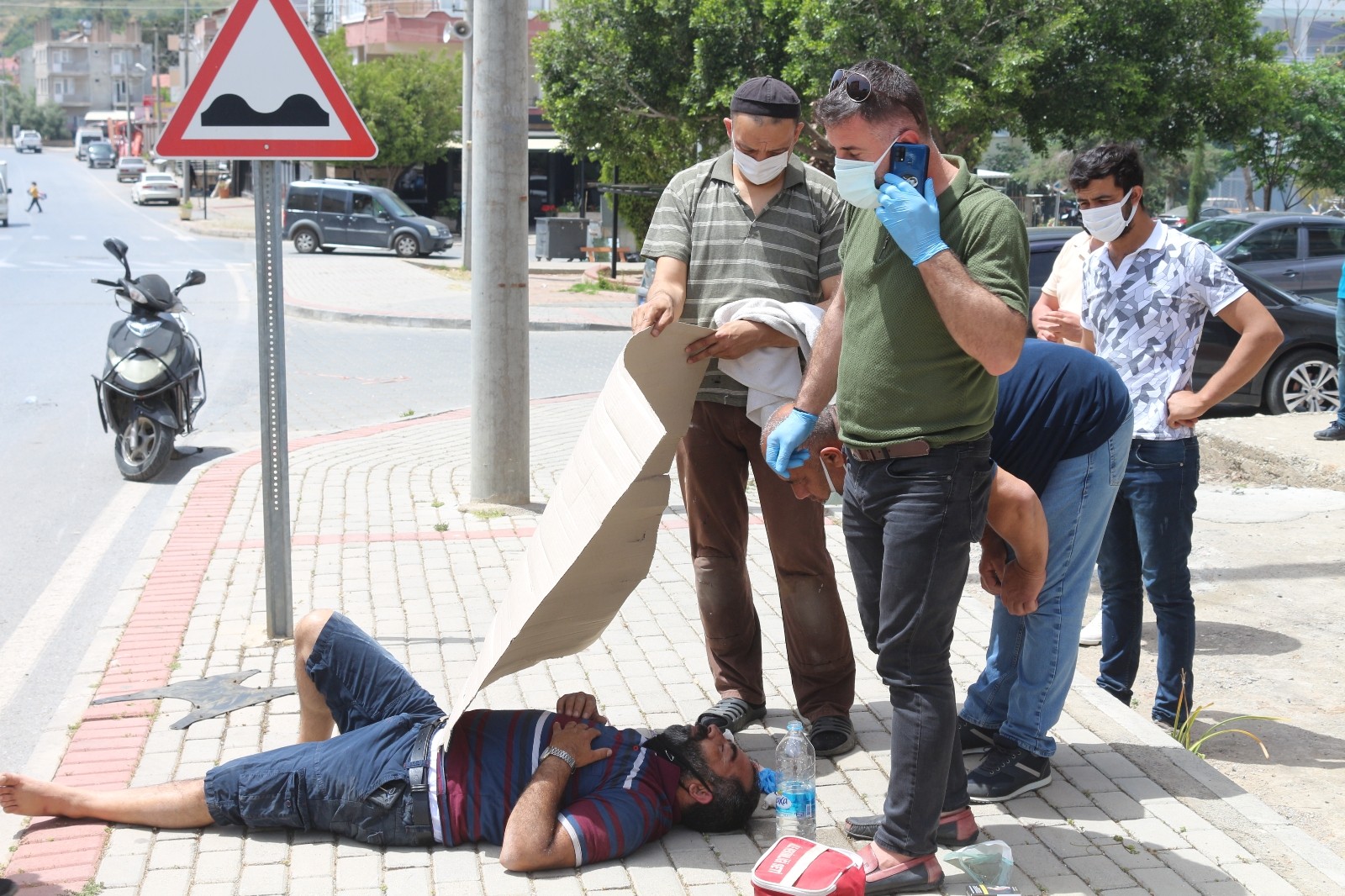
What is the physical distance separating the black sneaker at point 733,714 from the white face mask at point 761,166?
67.1 inches

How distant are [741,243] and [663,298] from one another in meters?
0.34

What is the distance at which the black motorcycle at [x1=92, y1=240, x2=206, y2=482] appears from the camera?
29.1 feet

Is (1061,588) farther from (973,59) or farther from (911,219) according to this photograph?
(973,59)

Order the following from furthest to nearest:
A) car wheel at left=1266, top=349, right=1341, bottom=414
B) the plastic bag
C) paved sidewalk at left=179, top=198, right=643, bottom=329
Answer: paved sidewalk at left=179, top=198, right=643, bottom=329
car wheel at left=1266, top=349, right=1341, bottom=414
the plastic bag

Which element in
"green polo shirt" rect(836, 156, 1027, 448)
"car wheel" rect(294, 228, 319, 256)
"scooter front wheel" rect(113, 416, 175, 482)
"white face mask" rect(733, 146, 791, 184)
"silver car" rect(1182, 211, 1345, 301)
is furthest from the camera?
"car wheel" rect(294, 228, 319, 256)

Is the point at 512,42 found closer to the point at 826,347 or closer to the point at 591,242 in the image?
the point at 826,347

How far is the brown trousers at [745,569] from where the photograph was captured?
4250 mm

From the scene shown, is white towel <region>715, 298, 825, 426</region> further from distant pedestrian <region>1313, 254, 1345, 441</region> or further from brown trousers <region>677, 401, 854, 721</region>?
distant pedestrian <region>1313, 254, 1345, 441</region>

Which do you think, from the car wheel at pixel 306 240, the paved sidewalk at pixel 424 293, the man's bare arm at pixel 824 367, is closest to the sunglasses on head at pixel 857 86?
the man's bare arm at pixel 824 367

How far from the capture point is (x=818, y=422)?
12.0ft

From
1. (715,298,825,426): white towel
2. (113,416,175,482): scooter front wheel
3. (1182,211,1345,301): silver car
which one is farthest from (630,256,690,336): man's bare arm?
(1182,211,1345,301): silver car

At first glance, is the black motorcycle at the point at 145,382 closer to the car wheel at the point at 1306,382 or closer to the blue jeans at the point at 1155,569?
the blue jeans at the point at 1155,569

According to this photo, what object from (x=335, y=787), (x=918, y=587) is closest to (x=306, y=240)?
(x=335, y=787)

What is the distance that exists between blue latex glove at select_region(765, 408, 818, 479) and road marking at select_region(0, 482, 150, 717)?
3187mm
